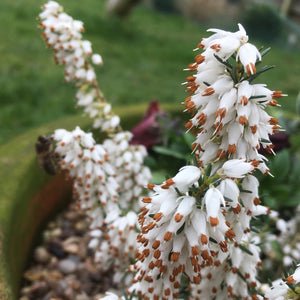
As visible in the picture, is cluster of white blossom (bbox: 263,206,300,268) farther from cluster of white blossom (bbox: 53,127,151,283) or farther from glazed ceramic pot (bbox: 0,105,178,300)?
glazed ceramic pot (bbox: 0,105,178,300)

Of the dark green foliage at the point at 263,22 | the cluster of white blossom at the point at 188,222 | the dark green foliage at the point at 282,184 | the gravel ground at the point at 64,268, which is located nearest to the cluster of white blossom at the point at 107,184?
the gravel ground at the point at 64,268

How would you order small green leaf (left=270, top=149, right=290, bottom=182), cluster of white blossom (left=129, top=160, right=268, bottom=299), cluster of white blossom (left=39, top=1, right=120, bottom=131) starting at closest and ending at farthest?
cluster of white blossom (left=129, top=160, right=268, bottom=299) < cluster of white blossom (left=39, top=1, right=120, bottom=131) < small green leaf (left=270, top=149, right=290, bottom=182)

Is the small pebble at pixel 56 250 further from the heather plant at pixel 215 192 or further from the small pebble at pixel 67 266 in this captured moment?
the heather plant at pixel 215 192

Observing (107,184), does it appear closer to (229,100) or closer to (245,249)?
(245,249)

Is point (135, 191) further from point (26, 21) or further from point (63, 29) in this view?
point (26, 21)

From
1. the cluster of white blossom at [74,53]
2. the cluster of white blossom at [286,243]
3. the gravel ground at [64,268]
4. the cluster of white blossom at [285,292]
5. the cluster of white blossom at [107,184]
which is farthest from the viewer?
the cluster of white blossom at [286,243]

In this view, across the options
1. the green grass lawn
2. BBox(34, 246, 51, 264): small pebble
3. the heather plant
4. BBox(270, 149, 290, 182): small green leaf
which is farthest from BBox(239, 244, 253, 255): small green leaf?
the green grass lawn
